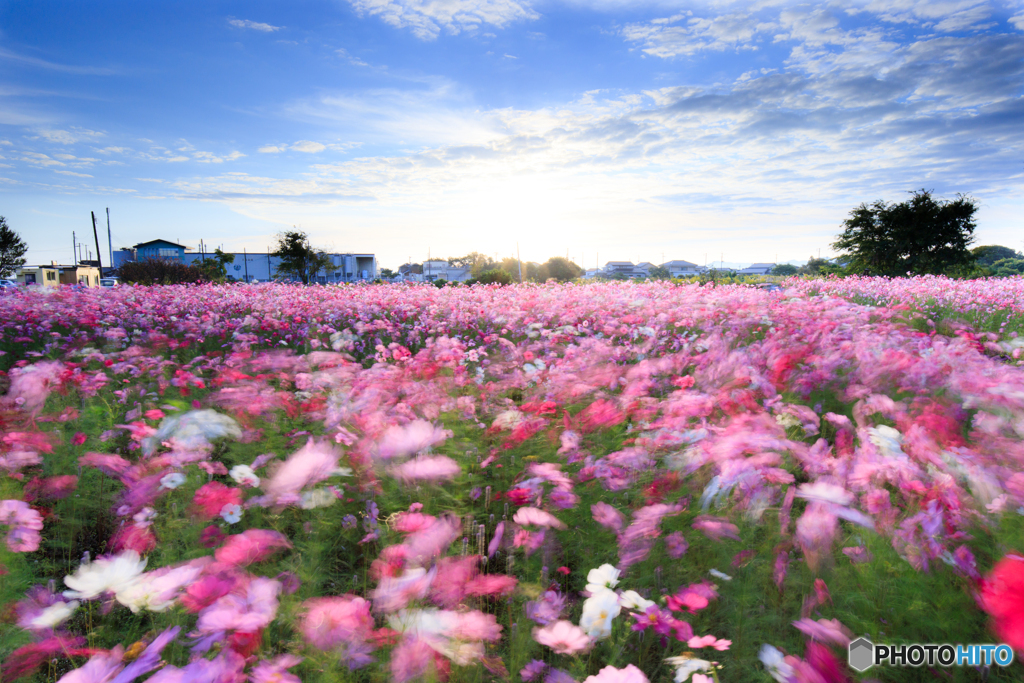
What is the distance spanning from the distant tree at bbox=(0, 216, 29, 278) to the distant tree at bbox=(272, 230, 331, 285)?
35288 millimetres

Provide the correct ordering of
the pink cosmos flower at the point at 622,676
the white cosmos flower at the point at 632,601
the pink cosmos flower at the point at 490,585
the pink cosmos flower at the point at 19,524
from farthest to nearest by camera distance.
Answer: the pink cosmos flower at the point at 19,524
the pink cosmos flower at the point at 490,585
the white cosmos flower at the point at 632,601
the pink cosmos flower at the point at 622,676

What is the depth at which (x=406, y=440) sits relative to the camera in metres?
1.79

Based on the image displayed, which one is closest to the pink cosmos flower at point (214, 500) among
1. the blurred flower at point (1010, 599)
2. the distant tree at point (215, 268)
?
→ the blurred flower at point (1010, 599)

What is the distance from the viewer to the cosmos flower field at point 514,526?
1.08 m

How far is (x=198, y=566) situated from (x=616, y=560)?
1244 millimetres

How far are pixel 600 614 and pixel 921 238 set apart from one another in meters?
39.5

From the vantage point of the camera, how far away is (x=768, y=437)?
159cm

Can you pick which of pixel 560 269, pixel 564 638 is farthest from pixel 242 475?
pixel 560 269

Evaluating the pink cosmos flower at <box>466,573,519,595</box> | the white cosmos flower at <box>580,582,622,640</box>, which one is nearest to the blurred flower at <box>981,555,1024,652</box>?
the white cosmos flower at <box>580,582,622,640</box>

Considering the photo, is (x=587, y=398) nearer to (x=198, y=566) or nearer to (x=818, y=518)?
(x=818, y=518)

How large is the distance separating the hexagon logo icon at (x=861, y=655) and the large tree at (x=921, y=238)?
36462 millimetres

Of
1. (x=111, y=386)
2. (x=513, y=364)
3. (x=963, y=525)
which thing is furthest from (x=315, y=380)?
(x=963, y=525)

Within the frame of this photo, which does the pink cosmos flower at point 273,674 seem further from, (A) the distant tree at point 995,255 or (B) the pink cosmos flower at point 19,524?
(A) the distant tree at point 995,255

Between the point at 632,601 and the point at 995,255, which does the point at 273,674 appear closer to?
the point at 632,601
